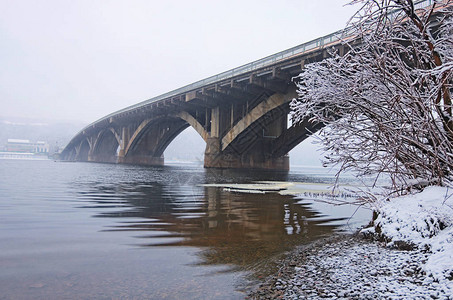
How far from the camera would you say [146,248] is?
5.52 meters

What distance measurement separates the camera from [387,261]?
474 cm

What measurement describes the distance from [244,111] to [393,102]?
3853cm

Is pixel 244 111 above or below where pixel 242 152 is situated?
above

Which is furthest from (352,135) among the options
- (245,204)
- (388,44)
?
(245,204)

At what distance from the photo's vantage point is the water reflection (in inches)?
218

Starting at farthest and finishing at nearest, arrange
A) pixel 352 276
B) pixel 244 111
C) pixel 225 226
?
1. pixel 244 111
2. pixel 225 226
3. pixel 352 276

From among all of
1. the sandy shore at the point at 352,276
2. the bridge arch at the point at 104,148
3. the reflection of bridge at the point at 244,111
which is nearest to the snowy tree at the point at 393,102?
the sandy shore at the point at 352,276

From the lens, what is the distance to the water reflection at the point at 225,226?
555 centimetres

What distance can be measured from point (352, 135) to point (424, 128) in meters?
1.22

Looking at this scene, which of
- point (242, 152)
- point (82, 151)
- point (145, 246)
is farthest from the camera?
point (82, 151)

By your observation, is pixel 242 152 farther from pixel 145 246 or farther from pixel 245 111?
pixel 145 246

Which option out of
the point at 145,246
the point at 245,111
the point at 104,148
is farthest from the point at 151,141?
the point at 145,246

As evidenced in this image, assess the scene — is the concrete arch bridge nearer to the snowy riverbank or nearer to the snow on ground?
the snow on ground

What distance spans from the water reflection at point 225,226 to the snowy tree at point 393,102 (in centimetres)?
183
